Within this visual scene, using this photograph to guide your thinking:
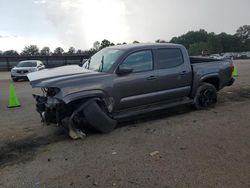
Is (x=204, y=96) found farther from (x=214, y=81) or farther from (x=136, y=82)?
(x=136, y=82)

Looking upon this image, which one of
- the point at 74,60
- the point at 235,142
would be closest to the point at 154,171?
the point at 235,142

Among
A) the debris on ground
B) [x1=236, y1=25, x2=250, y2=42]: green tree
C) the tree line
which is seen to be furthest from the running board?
[x1=236, y1=25, x2=250, y2=42]: green tree

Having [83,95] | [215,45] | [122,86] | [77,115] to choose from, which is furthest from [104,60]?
[215,45]

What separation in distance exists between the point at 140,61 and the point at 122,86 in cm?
82

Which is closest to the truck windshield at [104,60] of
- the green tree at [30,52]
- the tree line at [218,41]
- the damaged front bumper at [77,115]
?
the damaged front bumper at [77,115]

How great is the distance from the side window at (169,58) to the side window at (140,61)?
10.2 inches

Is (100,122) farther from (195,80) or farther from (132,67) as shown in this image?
(195,80)

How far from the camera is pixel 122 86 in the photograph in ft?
19.1

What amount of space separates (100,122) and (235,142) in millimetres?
2594

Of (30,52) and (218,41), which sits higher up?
(218,41)

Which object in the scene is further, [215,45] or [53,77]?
[215,45]

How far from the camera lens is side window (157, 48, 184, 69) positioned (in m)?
6.52

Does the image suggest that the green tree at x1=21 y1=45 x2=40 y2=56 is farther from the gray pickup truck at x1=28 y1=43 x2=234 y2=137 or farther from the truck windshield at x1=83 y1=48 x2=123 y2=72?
the gray pickup truck at x1=28 y1=43 x2=234 y2=137

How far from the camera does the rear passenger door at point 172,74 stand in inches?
254
